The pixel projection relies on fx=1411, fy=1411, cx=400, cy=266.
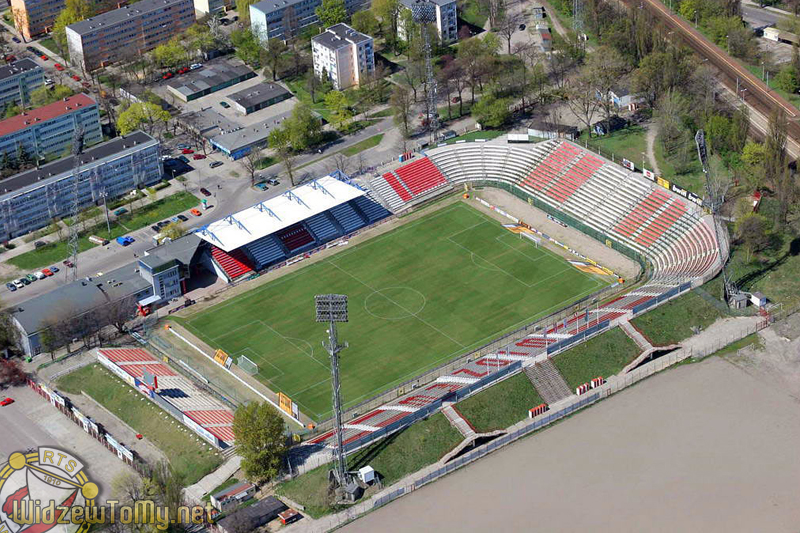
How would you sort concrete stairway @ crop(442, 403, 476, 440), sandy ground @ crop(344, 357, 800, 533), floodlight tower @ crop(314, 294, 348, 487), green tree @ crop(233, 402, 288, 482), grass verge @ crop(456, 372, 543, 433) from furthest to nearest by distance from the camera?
grass verge @ crop(456, 372, 543, 433)
concrete stairway @ crop(442, 403, 476, 440)
green tree @ crop(233, 402, 288, 482)
floodlight tower @ crop(314, 294, 348, 487)
sandy ground @ crop(344, 357, 800, 533)

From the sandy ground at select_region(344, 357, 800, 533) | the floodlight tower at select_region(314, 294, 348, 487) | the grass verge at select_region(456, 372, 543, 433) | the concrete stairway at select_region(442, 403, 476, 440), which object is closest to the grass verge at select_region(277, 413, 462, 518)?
the concrete stairway at select_region(442, 403, 476, 440)

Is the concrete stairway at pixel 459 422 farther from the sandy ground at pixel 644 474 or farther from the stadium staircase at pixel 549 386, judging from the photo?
the stadium staircase at pixel 549 386

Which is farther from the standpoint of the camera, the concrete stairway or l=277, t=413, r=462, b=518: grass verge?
the concrete stairway

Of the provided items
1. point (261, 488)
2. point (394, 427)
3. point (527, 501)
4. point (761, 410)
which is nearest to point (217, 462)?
point (261, 488)

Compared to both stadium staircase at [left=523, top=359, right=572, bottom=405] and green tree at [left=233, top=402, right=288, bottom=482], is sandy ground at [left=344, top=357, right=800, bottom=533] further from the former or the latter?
green tree at [left=233, top=402, right=288, bottom=482]

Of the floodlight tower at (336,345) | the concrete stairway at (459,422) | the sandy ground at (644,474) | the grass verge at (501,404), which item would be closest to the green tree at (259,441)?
the floodlight tower at (336,345)

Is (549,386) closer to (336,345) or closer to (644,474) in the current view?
(644,474)
